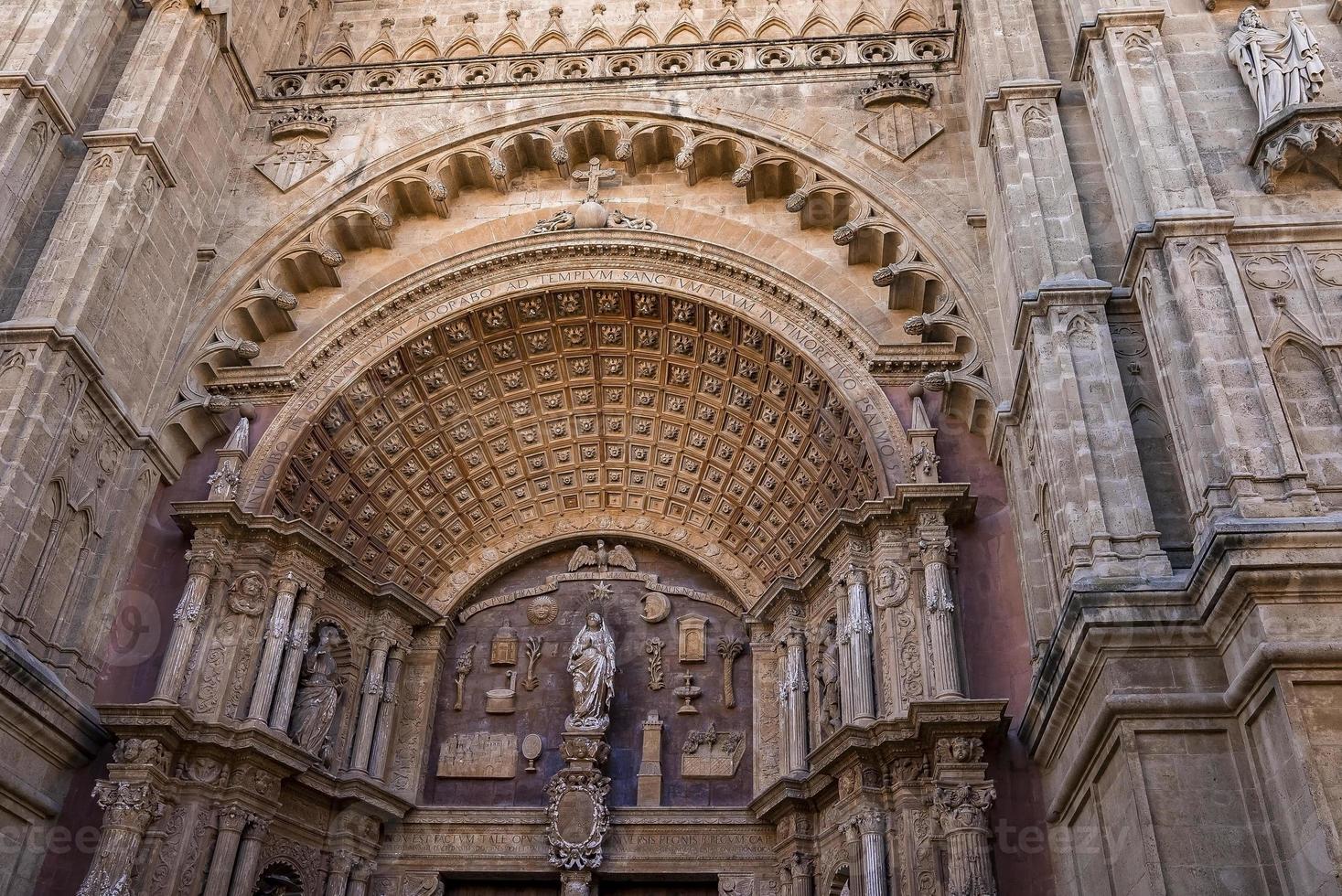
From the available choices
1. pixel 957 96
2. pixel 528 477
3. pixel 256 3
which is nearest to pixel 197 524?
pixel 528 477

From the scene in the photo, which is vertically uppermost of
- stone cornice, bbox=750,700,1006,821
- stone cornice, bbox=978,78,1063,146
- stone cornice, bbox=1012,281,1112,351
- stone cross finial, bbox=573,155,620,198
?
stone cross finial, bbox=573,155,620,198

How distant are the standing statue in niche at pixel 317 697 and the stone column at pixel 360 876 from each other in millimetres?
1321

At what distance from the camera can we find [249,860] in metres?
11.3

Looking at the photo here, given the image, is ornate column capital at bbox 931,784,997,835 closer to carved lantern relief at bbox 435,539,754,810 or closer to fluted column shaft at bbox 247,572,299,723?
carved lantern relief at bbox 435,539,754,810

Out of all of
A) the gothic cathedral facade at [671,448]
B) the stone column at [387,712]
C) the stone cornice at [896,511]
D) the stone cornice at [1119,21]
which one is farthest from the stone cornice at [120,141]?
the stone cornice at [1119,21]

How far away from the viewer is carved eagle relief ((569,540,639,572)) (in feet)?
50.7

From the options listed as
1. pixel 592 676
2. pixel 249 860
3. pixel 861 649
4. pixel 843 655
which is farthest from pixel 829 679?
pixel 249 860

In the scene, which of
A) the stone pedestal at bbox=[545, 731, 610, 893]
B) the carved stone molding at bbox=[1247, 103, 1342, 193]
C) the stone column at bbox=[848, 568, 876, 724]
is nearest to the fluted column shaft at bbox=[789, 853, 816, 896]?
the stone column at bbox=[848, 568, 876, 724]

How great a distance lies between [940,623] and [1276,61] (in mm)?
5903

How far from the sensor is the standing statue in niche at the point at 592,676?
13.8 m

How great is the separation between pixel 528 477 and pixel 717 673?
363 cm

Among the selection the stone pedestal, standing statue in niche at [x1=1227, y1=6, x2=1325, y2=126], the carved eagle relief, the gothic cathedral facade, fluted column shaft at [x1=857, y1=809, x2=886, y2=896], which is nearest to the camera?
the gothic cathedral facade

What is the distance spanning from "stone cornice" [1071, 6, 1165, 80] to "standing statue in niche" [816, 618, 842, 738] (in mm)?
6462

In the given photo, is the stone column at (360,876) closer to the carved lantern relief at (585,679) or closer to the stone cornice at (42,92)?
the carved lantern relief at (585,679)
